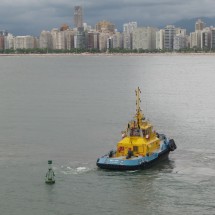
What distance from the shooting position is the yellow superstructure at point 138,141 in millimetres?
42312

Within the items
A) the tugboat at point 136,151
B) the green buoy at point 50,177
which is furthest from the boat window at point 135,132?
the green buoy at point 50,177

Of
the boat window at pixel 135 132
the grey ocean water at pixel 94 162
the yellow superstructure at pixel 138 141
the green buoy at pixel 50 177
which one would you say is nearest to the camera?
the grey ocean water at pixel 94 162

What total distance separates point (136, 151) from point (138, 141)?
0.76 m

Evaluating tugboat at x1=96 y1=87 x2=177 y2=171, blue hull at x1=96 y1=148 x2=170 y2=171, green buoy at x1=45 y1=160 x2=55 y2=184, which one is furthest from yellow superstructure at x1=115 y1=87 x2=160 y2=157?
green buoy at x1=45 y1=160 x2=55 y2=184

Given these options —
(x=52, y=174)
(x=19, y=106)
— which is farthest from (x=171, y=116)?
(x=52, y=174)

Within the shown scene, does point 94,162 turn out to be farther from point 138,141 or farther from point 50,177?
point 50,177

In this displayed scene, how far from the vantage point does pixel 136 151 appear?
42375 mm

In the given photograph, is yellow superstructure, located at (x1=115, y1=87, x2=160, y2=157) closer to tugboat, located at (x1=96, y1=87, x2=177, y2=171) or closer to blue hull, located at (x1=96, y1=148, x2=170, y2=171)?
tugboat, located at (x1=96, y1=87, x2=177, y2=171)

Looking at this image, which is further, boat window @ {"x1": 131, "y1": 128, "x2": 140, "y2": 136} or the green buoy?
boat window @ {"x1": 131, "y1": 128, "x2": 140, "y2": 136}

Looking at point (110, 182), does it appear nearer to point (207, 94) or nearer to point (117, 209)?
point (117, 209)

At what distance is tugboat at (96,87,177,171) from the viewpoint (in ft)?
134

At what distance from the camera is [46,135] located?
190 ft

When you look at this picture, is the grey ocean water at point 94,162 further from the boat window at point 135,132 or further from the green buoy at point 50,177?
the boat window at point 135,132

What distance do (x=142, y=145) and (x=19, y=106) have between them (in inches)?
1818
